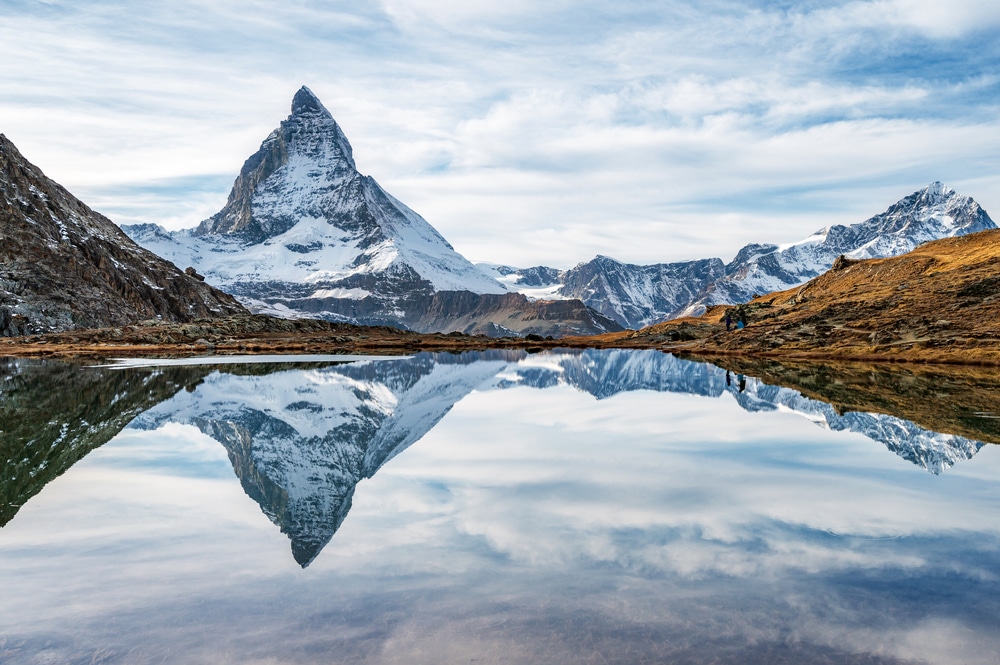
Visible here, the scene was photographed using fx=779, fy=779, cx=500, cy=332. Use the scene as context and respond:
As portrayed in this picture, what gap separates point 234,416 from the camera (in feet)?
154

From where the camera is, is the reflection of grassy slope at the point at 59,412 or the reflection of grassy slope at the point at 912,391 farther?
the reflection of grassy slope at the point at 912,391

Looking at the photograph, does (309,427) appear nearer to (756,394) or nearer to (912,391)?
(756,394)

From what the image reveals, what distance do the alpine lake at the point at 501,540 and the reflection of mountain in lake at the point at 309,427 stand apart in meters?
0.26

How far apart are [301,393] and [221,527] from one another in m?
43.3

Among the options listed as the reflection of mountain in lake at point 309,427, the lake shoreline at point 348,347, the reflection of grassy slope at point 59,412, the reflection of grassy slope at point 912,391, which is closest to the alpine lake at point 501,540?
the reflection of mountain in lake at point 309,427

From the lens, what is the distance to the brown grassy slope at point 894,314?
103 meters

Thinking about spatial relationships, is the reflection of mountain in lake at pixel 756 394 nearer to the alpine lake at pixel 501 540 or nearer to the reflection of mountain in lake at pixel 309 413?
the reflection of mountain in lake at pixel 309 413

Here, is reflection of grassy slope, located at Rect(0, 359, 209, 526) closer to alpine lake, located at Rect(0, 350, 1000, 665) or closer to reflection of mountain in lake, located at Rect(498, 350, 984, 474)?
alpine lake, located at Rect(0, 350, 1000, 665)

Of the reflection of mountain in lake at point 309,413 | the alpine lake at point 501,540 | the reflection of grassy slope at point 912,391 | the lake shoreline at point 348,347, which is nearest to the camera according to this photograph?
the alpine lake at point 501,540

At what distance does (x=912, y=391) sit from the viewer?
189 ft

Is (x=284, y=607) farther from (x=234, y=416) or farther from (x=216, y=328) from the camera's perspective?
(x=216, y=328)

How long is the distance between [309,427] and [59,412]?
17.0 m

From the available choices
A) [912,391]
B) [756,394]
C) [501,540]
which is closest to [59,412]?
[501,540]

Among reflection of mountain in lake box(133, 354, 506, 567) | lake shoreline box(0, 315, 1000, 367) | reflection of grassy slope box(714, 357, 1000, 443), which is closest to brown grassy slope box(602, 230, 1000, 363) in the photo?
lake shoreline box(0, 315, 1000, 367)
